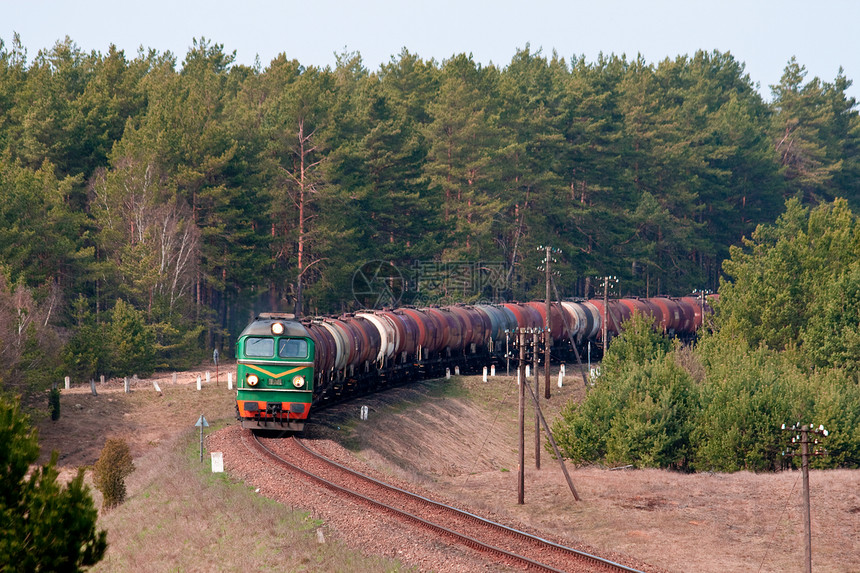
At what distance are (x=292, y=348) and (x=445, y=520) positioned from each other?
8.94 meters

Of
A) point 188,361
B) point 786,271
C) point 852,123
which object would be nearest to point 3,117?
point 188,361

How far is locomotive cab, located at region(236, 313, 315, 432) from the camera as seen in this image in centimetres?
2723

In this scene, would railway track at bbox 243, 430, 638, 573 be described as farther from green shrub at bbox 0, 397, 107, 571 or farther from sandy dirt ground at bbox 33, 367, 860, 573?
green shrub at bbox 0, 397, 107, 571

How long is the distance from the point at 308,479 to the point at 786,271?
41.8 m

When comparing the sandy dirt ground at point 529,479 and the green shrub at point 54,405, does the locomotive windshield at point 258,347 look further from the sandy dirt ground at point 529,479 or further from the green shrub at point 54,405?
the green shrub at point 54,405

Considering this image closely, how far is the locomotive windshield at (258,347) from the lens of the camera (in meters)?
27.5

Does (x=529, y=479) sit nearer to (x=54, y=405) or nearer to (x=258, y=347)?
(x=258, y=347)

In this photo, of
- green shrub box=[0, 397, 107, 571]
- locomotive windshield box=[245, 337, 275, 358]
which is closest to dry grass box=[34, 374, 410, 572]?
locomotive windshield box=[245, 337, 275, 358]

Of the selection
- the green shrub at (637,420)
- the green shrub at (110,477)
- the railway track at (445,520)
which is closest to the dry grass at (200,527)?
the green shrub at (110,477)

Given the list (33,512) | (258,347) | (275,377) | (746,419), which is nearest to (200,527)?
(275,377)

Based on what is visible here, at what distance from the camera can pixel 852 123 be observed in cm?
11162

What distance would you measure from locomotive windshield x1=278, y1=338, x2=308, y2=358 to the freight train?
0.10ft

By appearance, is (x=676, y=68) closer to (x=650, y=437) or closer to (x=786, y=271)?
(x=786, y=271)

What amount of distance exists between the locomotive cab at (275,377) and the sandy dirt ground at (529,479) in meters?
2.34
